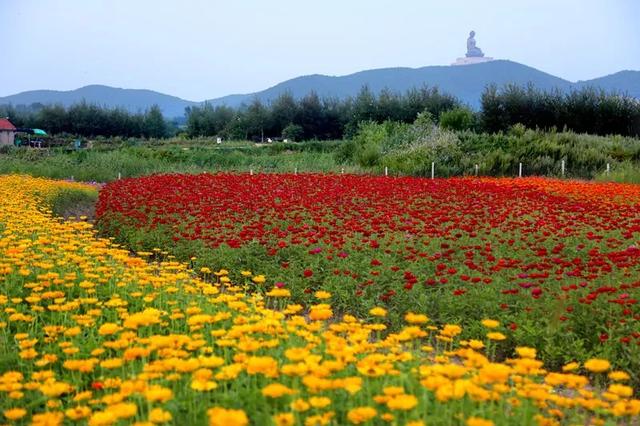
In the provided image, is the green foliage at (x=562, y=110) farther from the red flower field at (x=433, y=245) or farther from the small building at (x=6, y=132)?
the small building at (x=6, y=132)

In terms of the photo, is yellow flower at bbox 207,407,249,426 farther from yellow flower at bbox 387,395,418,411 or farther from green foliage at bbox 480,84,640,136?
green foliage at bbox 480,84,640,136

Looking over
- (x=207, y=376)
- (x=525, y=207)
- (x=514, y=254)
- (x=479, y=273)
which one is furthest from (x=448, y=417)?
(x=525, y=207)

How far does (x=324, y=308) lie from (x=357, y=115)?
4254cm

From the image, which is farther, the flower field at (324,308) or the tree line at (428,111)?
the tree line at (428,111)

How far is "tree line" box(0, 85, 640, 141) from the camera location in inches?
1357

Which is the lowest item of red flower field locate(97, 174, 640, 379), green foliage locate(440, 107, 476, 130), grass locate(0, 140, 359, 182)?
red flower field locate(97, 174, 640, 379)

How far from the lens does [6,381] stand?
4004mm

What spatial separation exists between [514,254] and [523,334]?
8.58ft

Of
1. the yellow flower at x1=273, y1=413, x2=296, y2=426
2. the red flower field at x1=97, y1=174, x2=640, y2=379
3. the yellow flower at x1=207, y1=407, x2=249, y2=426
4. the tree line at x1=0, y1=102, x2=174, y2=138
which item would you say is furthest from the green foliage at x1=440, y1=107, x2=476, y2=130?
the tree line at x1=0, y1=102, x2=174, y2=138

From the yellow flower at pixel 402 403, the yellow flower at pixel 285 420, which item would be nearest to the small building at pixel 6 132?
the yellow flower at pixel 285 420

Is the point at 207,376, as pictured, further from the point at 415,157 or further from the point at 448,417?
the point at 415,157

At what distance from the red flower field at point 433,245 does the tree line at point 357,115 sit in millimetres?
18550

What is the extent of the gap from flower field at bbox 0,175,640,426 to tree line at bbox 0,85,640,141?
807 inches

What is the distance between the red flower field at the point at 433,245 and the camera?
250 inches
